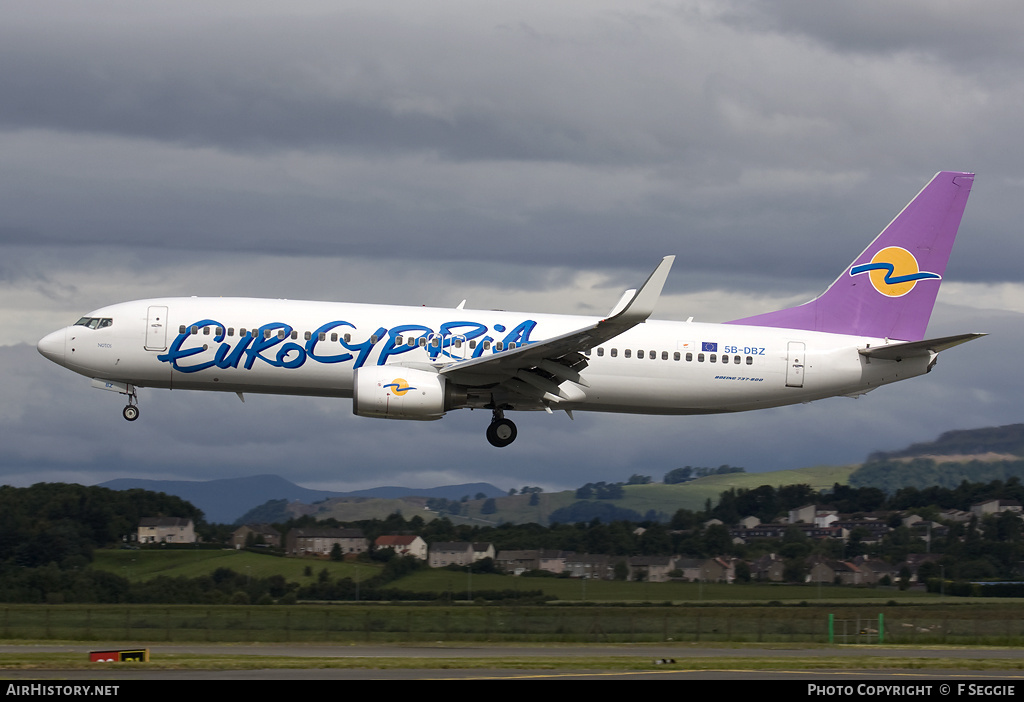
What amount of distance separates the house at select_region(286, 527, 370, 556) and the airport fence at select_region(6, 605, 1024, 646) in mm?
4483

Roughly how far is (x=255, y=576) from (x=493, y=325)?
1669 cm

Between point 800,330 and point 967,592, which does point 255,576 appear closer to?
point 800,330

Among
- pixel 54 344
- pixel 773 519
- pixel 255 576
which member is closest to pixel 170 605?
pixel 255 576

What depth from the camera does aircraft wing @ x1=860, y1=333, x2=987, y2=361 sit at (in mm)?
37175

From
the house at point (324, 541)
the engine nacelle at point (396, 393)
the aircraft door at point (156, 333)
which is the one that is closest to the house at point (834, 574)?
the house at point (324, 541)

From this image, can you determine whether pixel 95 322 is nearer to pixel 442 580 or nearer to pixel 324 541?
pixel 324 541

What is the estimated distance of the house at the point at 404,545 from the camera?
49.9 metres

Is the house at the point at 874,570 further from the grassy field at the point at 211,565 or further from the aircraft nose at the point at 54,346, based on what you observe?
the aircraft nose at the point at 54,346

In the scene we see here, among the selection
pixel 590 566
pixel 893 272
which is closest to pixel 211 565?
pixel 590 566

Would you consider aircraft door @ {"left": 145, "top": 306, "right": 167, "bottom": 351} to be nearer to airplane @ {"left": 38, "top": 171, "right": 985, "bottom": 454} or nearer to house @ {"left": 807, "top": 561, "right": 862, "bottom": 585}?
airplane @ {"left": 38, "top": 171, "right": 985, "bottom": 454}

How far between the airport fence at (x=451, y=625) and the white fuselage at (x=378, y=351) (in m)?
7.58

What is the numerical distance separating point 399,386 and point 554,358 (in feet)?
15.2

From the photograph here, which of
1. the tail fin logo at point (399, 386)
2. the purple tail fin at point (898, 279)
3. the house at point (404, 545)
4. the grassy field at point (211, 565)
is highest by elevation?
the purple tail fin at point (898, 279)

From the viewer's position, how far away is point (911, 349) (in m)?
38.6
